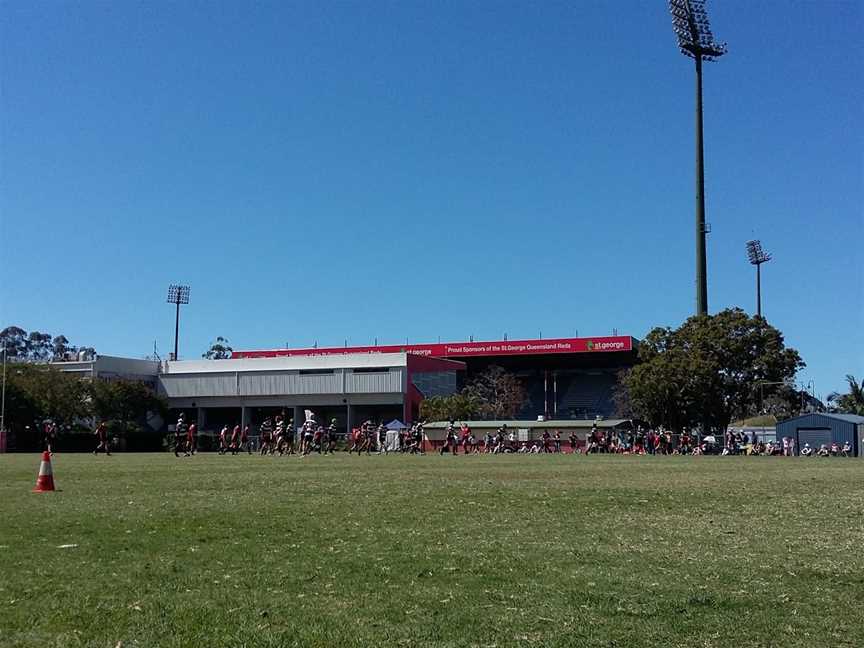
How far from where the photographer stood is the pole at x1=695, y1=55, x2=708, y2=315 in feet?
287

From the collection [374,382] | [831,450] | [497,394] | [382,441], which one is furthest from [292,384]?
[831,450]

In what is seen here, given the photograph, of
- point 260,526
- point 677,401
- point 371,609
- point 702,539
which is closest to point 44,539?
point 260,526

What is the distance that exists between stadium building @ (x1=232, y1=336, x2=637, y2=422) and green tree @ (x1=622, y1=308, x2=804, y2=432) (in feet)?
110

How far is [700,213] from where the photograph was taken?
88750 mm

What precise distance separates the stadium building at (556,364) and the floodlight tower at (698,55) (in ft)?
70.0

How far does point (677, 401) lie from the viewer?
2886 inches

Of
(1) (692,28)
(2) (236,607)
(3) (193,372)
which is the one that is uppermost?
(1) (692,28)

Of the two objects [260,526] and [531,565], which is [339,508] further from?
[531,565]

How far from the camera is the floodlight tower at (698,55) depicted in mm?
87438

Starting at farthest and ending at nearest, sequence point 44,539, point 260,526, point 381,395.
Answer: point 381,395, point 260,526, point 44,539

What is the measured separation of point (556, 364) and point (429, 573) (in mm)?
111806

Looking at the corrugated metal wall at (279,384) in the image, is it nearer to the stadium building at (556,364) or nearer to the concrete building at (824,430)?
the stadium building at (556,364)

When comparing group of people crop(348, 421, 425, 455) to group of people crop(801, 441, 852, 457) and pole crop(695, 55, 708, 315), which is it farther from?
pole crop(695, 55, 708, 315)

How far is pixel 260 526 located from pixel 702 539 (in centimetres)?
549
